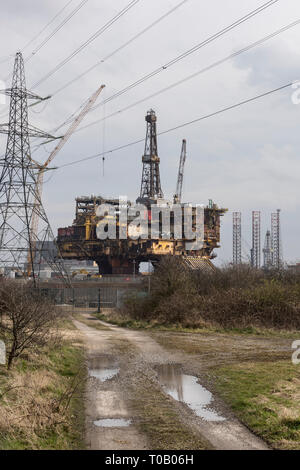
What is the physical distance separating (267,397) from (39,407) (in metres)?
5.59

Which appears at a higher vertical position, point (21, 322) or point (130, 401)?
point (21, 322)

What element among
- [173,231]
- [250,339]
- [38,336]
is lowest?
[250,339]

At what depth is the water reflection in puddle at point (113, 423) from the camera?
9711 mm

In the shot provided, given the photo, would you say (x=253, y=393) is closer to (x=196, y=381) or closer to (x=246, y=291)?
(x=196, y=381)

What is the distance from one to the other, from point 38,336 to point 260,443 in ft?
30.7

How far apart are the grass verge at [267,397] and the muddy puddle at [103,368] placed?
3407 millimetres

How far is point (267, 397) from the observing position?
11820 millimetres

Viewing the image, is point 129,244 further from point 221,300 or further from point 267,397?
point 267,397

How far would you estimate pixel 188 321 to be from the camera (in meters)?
30.2

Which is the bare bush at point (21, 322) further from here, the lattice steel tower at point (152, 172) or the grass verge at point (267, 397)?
the lattice steel tower at point (152, 172)

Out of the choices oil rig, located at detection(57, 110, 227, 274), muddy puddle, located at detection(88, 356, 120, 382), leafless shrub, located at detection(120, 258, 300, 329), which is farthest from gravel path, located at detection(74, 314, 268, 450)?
oil rig, located at detection(57, 110, 227, 274)

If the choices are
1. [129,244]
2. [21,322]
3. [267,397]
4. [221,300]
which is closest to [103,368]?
[21,322]
